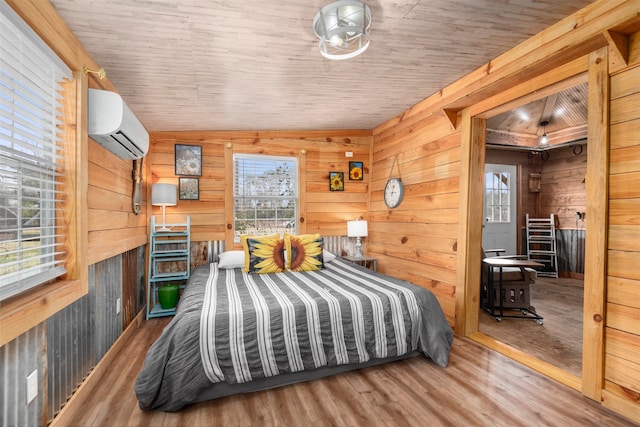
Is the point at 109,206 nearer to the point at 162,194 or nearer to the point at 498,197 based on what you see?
the point at 162,194

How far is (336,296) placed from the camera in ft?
7.36

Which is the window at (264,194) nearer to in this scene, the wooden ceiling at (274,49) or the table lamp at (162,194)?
the table lamp at (162,194)

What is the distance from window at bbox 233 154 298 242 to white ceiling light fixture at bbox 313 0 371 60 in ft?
7.57

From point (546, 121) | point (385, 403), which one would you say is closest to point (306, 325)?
point (385, 403)

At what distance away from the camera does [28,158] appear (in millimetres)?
1377

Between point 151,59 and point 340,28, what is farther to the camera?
point 151,59

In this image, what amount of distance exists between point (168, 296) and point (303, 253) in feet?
5.26

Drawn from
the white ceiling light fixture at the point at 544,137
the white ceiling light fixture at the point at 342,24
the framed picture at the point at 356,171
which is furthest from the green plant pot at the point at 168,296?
the white ceiling light fixture at the point at 544,137

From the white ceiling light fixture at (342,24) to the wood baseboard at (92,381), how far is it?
2.54 m

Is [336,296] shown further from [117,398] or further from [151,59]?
[151,59]

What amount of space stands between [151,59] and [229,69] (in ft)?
1.73

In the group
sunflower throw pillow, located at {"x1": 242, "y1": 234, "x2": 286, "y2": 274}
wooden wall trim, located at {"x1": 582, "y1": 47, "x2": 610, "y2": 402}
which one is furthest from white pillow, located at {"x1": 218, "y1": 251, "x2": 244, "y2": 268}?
wooden wall trim, located at {"x1": 582, "y1": 47, "x2": 610, "y2": 402}

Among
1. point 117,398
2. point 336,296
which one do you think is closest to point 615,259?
point 336,296

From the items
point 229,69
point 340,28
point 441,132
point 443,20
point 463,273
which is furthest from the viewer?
point 441,132
